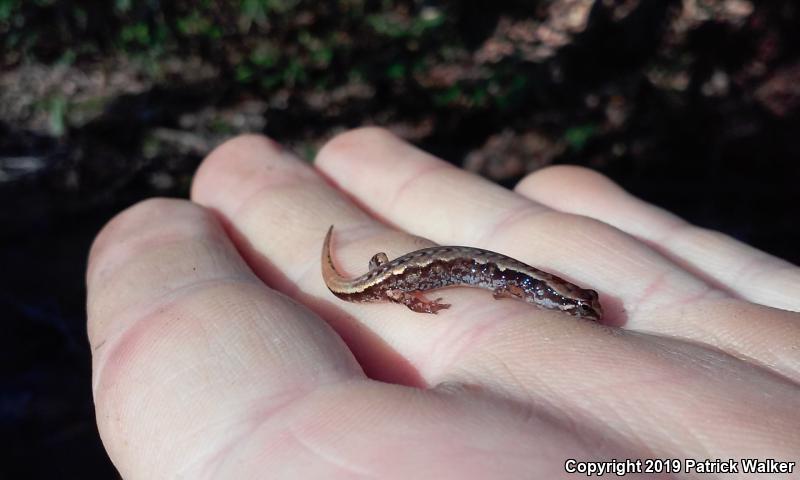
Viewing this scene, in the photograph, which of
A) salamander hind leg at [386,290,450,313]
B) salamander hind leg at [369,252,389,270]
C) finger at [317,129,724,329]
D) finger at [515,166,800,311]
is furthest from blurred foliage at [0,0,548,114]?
salamander hind leg at [386,290,450,313]

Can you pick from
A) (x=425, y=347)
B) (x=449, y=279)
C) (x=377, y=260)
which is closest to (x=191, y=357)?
(x=425, y=347)

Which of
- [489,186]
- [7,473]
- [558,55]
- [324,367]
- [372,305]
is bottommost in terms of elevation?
[7,473]

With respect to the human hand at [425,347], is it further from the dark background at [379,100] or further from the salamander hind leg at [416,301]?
the dark background at [379,100]

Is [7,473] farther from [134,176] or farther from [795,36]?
[795,36]

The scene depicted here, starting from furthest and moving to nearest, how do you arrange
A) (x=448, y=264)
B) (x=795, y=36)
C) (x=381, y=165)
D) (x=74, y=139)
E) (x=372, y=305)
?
(x=795, y=36) → (x=74, y=139) → (x=381, y=165) → (x=448, y=264) → (x=372, y=305)

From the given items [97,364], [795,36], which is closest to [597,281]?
[97,364]

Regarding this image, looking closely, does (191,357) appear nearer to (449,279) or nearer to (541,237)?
(449,279)

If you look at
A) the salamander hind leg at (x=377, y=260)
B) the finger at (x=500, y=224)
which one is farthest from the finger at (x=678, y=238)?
the salamander hind leg at (x=377, y=260)
